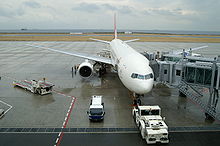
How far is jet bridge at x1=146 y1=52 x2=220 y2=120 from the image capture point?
503 inches

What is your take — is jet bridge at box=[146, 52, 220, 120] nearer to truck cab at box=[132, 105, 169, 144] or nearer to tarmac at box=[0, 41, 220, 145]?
tarmac at box=[0, 41, 220, 145]

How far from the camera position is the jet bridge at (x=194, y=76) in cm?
1278

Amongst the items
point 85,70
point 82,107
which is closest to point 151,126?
point 82,107

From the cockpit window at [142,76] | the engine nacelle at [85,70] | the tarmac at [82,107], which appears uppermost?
the cockpit window at [142,76]

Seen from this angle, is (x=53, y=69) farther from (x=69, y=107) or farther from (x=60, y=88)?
(x=69, y=107)

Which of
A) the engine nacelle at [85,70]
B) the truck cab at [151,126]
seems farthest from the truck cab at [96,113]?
the engine nacelle at [85,70]

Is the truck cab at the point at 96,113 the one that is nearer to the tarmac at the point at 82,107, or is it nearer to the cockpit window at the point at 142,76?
the tarmac at the point at 82,107

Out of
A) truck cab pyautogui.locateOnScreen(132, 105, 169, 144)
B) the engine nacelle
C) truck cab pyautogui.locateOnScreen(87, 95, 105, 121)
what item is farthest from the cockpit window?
the engine nacelle

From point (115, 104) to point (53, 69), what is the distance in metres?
15.8

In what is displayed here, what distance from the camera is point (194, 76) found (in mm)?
13922

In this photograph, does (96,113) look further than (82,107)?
No

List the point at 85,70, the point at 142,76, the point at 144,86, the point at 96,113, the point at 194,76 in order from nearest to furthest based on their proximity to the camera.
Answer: the point at 96,113, the point at 144,86, the point at 142,76, the point at 194,76, the point at 85,70

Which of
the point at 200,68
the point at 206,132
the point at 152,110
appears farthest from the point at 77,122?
the point at 200,68

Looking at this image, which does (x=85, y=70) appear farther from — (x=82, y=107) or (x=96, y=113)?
(x=96, y=113)
